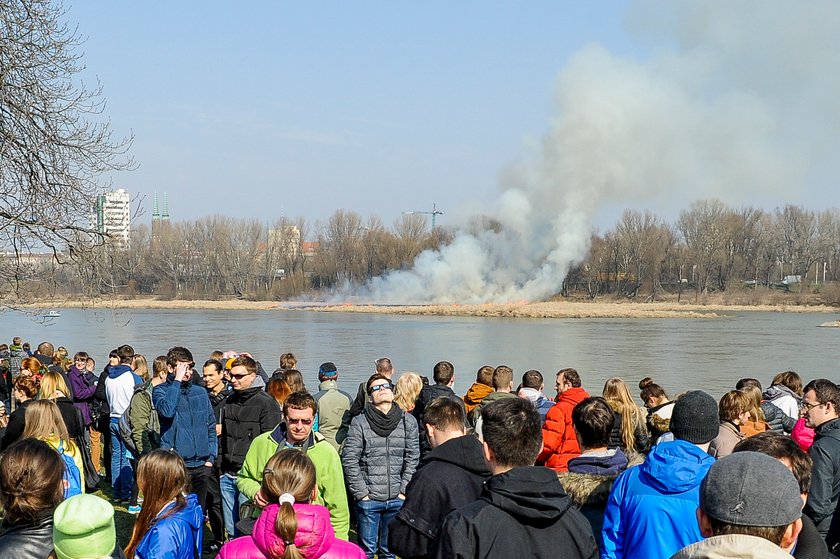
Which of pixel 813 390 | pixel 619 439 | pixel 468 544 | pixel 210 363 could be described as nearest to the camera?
pixel 468 544

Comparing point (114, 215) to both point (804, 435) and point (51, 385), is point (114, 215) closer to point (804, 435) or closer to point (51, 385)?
point (51, 385)

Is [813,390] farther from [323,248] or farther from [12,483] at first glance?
[323,248]

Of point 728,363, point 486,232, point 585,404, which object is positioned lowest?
point 728,363

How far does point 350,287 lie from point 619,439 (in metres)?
85.0

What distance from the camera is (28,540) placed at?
3256mm

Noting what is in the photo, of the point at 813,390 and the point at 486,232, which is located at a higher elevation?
the point at 486,232

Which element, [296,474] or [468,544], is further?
[296,474]

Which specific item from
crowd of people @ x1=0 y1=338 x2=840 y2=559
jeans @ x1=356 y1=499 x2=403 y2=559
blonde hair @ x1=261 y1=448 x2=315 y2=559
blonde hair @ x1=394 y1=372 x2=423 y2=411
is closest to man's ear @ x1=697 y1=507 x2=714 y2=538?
crowd of people @ x1=0 y1=338 x2=840 y2=559

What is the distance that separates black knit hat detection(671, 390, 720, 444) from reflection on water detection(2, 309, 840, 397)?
16.6 meters

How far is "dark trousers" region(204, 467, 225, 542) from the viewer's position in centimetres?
690

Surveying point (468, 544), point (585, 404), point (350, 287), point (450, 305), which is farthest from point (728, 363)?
point (350, 287)

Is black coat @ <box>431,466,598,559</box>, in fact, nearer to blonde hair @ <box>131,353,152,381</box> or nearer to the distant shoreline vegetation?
blonde hair @ <box>131,353,152,381</box>

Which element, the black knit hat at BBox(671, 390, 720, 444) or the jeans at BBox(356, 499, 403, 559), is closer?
the black knit hat at BBox(671, 390, 720, 444)

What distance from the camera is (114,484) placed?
881cm
